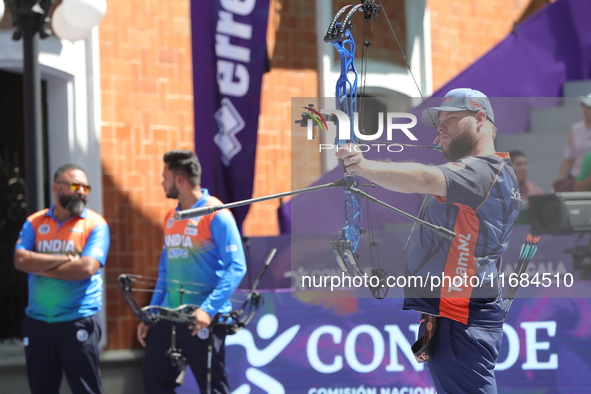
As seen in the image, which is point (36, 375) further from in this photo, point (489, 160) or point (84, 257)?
point (489, 160)

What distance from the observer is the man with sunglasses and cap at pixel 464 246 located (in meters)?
3.82

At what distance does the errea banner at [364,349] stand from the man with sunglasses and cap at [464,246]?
9.22ft

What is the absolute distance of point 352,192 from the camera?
3865 mm

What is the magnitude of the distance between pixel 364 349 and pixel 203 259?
65.4 inches

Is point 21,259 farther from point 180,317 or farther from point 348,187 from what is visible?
point 348,187

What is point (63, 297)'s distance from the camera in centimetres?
608

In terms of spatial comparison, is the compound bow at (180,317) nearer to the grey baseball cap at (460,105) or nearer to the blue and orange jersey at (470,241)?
the blue and orange jersey at (470,241)

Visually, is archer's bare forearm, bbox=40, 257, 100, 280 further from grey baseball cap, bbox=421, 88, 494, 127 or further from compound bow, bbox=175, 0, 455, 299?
grey baseball cap, bbox=421, 88, 494, 127

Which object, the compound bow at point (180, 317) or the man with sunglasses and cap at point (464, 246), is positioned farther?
Answer: the compound bow at point (180, 317)

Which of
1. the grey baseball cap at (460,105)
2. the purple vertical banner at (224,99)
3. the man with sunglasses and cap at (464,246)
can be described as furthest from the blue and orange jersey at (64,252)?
the grey baseball cap at (460,105)

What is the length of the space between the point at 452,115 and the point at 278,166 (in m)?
5.37

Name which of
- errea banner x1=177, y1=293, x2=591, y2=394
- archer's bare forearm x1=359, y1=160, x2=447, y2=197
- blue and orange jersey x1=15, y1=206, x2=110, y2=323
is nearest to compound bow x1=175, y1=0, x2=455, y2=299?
archer's bare forearm x1=359, y1=160, x2=447, y2=197

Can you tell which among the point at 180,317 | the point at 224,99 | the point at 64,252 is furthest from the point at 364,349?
the point at 224,99

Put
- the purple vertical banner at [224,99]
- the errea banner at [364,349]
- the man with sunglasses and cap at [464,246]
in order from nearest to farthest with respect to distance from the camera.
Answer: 1. the man with sunglasses and cap at [464,246]
2. the errea banner at [364,349]
3. the purple vertical banner at [224,99]
